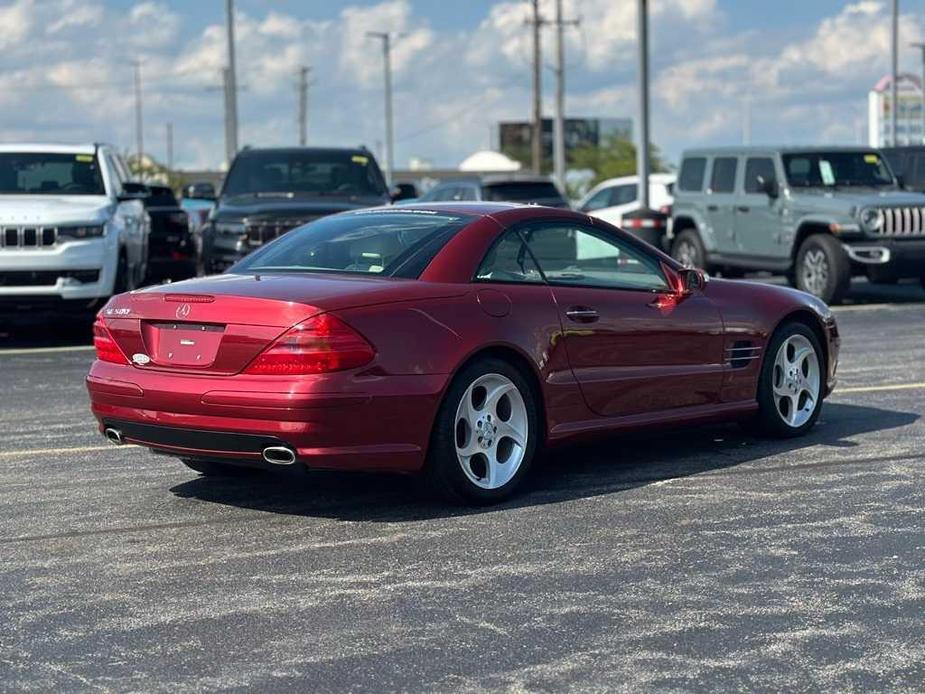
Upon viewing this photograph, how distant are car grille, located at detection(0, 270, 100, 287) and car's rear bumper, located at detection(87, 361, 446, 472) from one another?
7.80 m

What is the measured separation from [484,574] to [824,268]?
13447 millimetres

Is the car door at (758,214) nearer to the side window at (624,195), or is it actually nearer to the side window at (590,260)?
the side window at (624,195)

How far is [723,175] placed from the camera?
20.8m

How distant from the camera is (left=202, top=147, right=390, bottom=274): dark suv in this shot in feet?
54.6

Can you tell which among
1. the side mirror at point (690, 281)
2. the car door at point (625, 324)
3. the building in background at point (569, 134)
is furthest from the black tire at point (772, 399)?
the building in background at point (569, 134)

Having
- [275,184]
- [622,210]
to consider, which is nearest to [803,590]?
[275,184]

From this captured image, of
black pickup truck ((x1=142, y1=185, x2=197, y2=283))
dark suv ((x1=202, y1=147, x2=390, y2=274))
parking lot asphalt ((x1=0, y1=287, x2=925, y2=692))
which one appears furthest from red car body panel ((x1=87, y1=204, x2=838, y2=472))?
black pickup truck ((x1=142, y1=185, x2=197, y2=283))

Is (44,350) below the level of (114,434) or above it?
below

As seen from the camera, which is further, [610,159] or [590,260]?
[610,159]

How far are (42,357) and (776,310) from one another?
750 cm

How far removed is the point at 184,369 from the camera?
677cm

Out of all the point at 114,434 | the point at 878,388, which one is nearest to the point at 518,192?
the point at 878,388

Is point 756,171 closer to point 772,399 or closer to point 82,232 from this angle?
point 82,232

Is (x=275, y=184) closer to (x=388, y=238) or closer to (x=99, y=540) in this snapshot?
(x=388, y=238)
